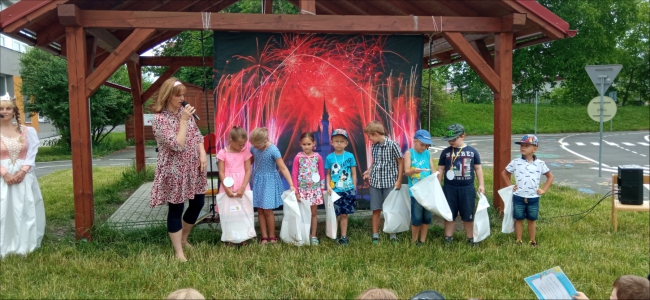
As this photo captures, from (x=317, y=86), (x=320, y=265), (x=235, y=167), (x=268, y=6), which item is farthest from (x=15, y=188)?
(x=268, y=6)

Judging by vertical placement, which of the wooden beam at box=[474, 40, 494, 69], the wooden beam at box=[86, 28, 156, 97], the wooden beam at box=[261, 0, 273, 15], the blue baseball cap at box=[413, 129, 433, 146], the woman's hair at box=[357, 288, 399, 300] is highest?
the wooden beam at box=[261, 0, 273, 15]

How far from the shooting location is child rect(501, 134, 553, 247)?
5.24m

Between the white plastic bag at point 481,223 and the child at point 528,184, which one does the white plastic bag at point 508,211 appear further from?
the white plastic bag at point 481,223

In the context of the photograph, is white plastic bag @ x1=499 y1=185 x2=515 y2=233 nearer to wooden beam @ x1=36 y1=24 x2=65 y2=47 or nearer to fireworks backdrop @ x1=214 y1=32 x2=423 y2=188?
fireworks backdrop @ x1=214 y1=32 x2=423 y2=188

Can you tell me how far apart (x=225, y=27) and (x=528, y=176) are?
149 inches

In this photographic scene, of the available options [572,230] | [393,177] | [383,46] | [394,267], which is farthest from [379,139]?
[572,230]

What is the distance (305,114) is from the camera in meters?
6.68

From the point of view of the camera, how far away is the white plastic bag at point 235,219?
5316 mm

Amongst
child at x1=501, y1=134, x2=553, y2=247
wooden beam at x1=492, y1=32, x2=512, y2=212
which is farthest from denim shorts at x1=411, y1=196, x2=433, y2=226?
wooden beam at x1=492, y1=32, x2=512, y2=212

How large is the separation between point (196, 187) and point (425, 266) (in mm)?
2377

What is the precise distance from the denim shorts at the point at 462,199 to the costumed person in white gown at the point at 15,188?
4.50 meters

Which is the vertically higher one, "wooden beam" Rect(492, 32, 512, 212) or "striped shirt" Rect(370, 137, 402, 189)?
"wooden beam" Rect(492, 32, 512, 212)

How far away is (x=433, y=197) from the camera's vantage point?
17.0ft

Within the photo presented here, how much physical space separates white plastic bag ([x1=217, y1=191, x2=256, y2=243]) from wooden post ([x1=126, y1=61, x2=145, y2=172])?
589 cm
